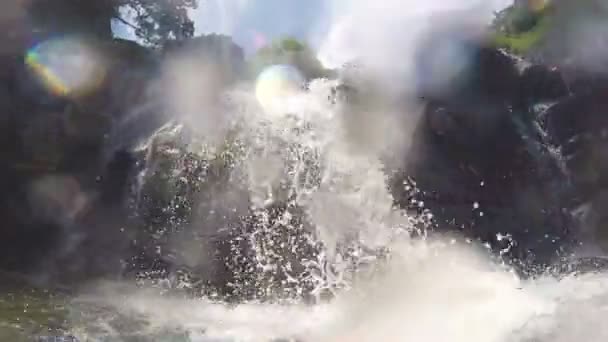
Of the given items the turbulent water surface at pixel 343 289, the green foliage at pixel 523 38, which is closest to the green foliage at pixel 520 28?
the green foliage at pixel 523 38

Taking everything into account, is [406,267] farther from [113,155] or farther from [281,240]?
[113,155]

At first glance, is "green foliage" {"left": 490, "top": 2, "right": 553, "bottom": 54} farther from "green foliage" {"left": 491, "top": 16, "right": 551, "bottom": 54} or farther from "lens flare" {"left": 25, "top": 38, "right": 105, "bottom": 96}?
"lens flare" {"left": 25, "top": 38, "right": 105, "bottom": 96}

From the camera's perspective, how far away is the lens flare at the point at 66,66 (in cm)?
1420

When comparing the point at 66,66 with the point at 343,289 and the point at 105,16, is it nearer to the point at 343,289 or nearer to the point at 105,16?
the point at 105,16

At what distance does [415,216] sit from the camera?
12219 mm

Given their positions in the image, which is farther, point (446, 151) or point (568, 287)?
point (446, 151)

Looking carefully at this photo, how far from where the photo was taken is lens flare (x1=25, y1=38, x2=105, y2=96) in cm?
1420

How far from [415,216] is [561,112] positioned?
5.11 meters

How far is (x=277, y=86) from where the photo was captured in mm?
13016

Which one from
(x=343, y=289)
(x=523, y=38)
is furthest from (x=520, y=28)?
(x=343, y=289)

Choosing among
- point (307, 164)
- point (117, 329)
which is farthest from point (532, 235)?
point (117, 329)

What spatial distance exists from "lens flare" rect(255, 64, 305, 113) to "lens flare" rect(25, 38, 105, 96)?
3.61 meters

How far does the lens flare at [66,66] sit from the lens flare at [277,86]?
11.9ft

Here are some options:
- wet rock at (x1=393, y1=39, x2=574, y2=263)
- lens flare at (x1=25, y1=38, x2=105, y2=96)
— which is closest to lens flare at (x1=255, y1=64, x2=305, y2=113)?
wet rock at (x1=393, y1=39, x2=574, y2=263)
